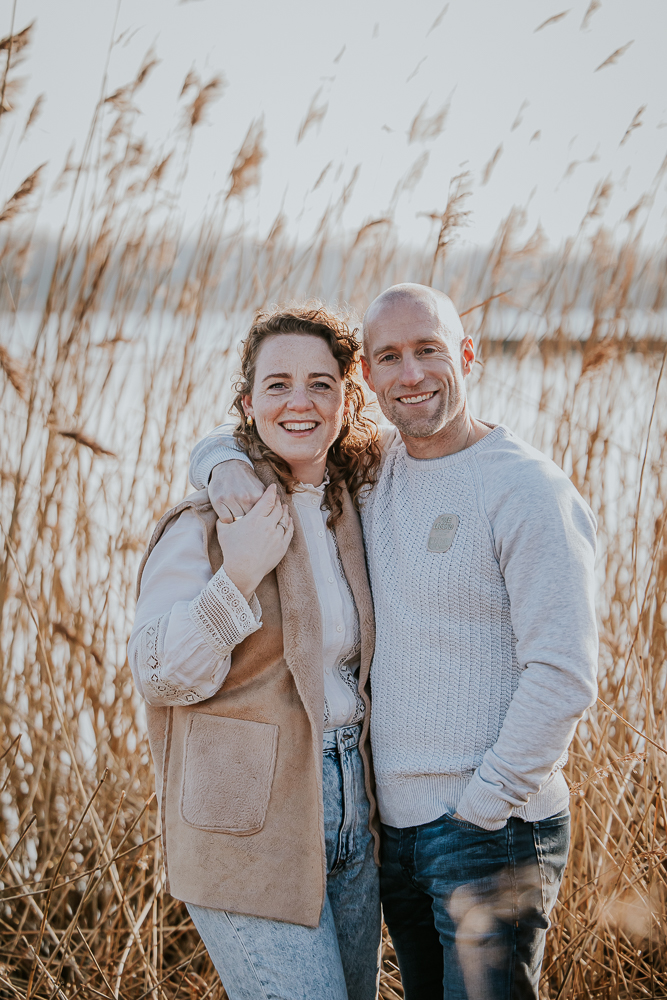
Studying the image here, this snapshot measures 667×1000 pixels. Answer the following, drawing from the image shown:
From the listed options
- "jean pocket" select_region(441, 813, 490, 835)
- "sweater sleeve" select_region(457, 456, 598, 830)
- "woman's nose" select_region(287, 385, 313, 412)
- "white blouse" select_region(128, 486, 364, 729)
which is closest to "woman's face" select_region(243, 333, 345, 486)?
"woman's nose" select_region(287, 385, 313, 412)

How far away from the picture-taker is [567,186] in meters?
2.59

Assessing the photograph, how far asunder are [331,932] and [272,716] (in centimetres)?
39

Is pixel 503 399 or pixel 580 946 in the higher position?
pixel 503 399

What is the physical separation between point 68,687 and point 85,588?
1.00 ft

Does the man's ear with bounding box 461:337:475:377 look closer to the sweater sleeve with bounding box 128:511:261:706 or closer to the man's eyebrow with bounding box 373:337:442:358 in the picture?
the man's eyebrow with bounding box 373:337:442:358

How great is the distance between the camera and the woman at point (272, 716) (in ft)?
4.36

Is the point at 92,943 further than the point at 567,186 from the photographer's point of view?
No

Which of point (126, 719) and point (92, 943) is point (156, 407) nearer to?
point (126, 719)

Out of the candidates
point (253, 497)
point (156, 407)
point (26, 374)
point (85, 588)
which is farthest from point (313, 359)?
point (85, 588)

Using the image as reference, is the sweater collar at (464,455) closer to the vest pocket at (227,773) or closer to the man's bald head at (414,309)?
the man's bald head at (414,309)

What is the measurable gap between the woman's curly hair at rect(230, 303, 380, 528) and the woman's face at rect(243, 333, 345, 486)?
0.02 m

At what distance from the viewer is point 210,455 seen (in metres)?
1.65

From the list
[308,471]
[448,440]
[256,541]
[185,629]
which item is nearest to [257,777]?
[185,629]

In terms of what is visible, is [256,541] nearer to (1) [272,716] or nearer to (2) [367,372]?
(1) [272,716]
